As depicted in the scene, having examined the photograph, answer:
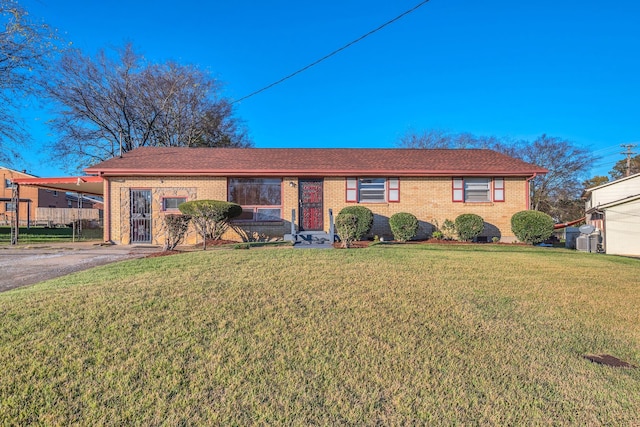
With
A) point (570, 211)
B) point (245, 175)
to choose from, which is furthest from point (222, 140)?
point (570, 211)

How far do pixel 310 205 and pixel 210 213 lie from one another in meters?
4.26

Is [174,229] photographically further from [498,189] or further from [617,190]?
[617,190]

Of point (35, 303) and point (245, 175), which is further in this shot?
point (245, 175)

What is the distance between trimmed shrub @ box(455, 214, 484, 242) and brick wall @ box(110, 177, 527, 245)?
960mm

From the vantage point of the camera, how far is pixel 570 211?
3225cm

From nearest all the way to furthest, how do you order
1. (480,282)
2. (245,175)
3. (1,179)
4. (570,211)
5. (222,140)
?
(480,282) → (245,175) → (222,140) → (570,211) → (1,179)

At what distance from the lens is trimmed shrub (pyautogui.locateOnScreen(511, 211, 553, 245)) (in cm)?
1293

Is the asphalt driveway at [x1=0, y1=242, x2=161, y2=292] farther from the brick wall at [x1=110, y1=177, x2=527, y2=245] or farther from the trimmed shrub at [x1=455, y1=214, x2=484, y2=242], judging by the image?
the trimmed shrub at [x1=455, y1=214, x2=484, y2=242]

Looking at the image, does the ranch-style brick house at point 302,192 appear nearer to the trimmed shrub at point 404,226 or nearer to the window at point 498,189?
the window at point 498,189

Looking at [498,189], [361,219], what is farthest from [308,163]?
[498,189]

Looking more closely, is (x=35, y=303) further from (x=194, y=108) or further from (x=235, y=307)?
(x=194, y=108)

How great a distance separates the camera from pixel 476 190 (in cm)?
1491

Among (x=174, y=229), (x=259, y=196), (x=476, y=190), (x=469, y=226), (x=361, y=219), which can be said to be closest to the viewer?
(x=174, y=229)

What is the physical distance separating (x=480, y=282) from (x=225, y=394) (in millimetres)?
4972
